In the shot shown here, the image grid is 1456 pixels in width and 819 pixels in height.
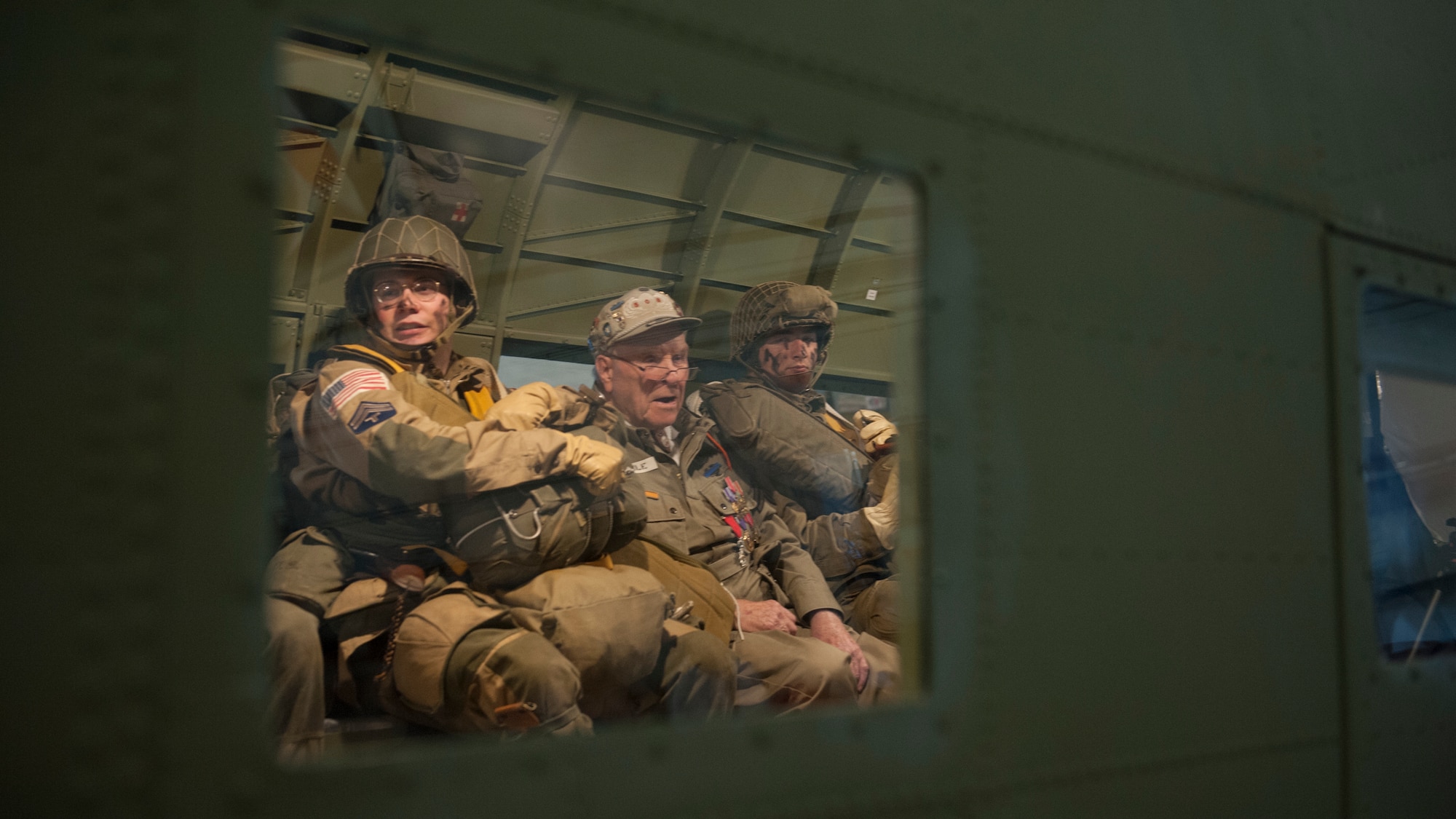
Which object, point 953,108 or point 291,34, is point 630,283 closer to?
point 291,34

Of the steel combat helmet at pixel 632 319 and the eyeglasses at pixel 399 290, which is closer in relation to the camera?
the eyeglasses at pixel 399 290

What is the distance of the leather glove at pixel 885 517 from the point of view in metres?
3.25

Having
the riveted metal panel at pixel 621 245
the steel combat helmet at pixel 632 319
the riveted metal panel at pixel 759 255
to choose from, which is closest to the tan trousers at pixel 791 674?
the steel combat helmet at pixel 632 319

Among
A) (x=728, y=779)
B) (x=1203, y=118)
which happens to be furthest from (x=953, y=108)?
(x=728, y=779)

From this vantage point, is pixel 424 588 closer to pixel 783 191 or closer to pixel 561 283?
pixel 561 283

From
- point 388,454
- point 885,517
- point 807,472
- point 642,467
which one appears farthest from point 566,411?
point 885,517

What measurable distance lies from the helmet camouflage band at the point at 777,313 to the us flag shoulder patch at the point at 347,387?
175 cm

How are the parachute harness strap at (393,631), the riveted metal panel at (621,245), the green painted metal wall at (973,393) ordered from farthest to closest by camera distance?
the riveted metal panel at (621,245) → the parachute harness strap at (393,631) → the green painted metal wall at (973,393)

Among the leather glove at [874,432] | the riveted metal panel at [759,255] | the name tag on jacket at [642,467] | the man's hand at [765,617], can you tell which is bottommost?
the man's hand at [765,617]

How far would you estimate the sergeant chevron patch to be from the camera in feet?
6.73

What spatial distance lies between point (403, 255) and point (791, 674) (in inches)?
57.4

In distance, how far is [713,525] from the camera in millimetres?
3057

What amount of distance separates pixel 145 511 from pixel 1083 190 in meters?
1.54

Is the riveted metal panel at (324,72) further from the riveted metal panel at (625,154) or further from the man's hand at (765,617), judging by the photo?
the man's hand at (765,617)
